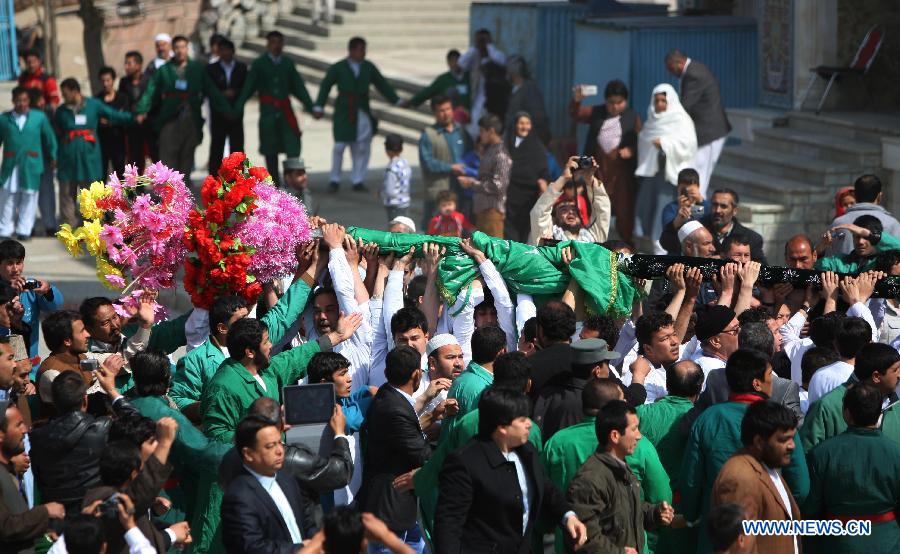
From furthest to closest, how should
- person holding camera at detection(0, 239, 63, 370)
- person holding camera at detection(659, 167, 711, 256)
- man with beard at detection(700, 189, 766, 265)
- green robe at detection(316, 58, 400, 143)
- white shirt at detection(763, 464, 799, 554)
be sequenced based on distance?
1. green robe at detection(316, 58, 400, 143)
2. person holding camera at detection(659, 167, 711, 256)
3. man with beard at detection(700, 189, 766, 265)
4. person holding camera at detection(0, 239, 63, 370)
5. white shirt at detection(763, 464, 799, 554)

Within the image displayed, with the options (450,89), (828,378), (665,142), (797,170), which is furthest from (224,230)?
(450,89)

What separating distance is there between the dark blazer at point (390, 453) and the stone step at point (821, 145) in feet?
31.0

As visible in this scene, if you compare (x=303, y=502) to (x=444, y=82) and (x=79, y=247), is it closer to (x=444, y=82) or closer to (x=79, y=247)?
(x=79, y=247)

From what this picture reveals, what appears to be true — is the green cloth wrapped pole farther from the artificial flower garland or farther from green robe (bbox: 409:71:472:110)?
green robe (bbox: 409:71:472:110)

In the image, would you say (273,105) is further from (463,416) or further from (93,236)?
(463,416)

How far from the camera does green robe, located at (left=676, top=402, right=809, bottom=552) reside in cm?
717

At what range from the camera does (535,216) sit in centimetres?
1134

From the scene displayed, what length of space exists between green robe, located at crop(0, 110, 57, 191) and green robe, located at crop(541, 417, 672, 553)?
464 inches

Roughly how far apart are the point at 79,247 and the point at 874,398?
4.77m

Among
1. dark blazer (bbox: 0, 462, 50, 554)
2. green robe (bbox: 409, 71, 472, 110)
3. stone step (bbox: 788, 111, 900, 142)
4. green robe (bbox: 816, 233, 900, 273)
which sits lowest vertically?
dark blazer (bbox: 0, 462, 50, 554)

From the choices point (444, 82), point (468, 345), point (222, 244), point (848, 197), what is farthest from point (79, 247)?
point (444, 82)

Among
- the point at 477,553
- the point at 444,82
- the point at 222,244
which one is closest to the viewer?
the point at 477,553

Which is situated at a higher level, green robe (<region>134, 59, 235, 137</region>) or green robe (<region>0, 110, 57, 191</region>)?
green robe (<region>134, 59, 235, 137</region>)

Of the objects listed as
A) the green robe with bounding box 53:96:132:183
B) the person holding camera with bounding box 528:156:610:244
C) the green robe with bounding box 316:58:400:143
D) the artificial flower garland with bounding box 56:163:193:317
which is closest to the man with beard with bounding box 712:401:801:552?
the artificial flower garland with bounding box 56:163:193:317
